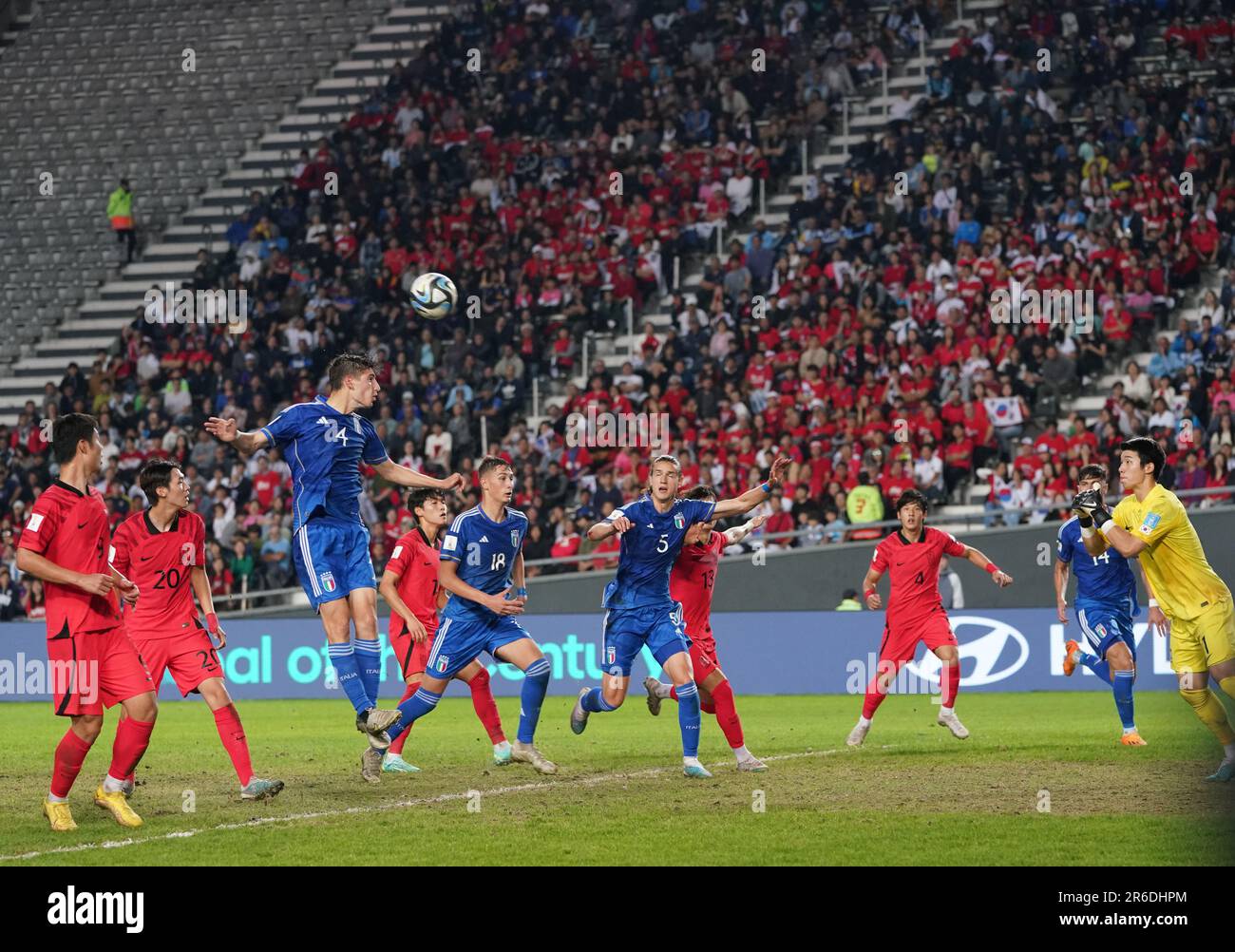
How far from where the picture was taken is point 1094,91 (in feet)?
90.9

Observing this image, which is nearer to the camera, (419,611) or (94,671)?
(94,671)

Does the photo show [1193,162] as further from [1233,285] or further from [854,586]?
[854,586]

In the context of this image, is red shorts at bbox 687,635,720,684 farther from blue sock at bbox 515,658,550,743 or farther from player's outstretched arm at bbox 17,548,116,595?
player's outstretched arm at bbox 17,548,116,595

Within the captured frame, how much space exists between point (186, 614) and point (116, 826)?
58.5 inches

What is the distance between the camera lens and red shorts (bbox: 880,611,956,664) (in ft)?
45.9

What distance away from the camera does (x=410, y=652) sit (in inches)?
516

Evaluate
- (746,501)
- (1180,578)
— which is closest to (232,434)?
(746,501)

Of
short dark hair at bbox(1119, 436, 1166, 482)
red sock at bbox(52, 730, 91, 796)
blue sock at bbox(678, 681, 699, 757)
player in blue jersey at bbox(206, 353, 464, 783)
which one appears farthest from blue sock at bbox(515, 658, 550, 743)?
short dark hair at bbox(1119, 436, 1166, 482)

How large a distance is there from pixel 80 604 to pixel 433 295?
983cm
